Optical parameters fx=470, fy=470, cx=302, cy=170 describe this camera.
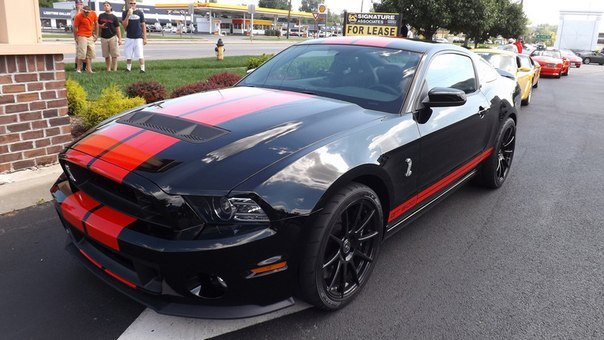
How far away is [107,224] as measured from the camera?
2.36m

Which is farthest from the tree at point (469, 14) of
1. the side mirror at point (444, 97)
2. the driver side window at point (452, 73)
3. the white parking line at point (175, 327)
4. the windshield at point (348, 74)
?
the white parking line at point (175, 327)

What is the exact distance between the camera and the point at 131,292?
7.77 ft

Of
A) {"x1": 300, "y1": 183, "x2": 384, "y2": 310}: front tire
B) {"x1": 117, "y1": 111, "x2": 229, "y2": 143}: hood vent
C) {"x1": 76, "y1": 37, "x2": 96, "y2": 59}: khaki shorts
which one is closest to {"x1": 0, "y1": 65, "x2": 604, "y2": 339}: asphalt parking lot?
Result: {"x1": 300, "y1": 183, "x2": 384, "y2": 310}: front tire

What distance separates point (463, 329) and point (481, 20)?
23038mm

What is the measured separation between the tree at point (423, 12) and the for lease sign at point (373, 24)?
494cm

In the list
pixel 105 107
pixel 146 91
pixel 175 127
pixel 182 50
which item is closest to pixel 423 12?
pixel 182 50

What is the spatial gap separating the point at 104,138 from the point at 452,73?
9.40 feet

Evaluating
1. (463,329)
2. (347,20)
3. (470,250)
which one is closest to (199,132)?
(463,329)

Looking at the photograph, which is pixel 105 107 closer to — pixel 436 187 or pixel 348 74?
pixel 348 74

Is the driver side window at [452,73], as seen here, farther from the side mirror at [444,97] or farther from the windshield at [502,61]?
the windshield at [502,61]

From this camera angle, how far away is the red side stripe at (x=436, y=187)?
320cm

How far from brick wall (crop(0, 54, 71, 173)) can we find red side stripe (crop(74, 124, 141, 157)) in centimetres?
229

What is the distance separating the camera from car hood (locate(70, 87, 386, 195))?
230cm

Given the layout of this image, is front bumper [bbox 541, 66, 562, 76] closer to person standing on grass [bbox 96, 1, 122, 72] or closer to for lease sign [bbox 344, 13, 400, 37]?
for lease sign [bbox 344, 13, 400, 37]
